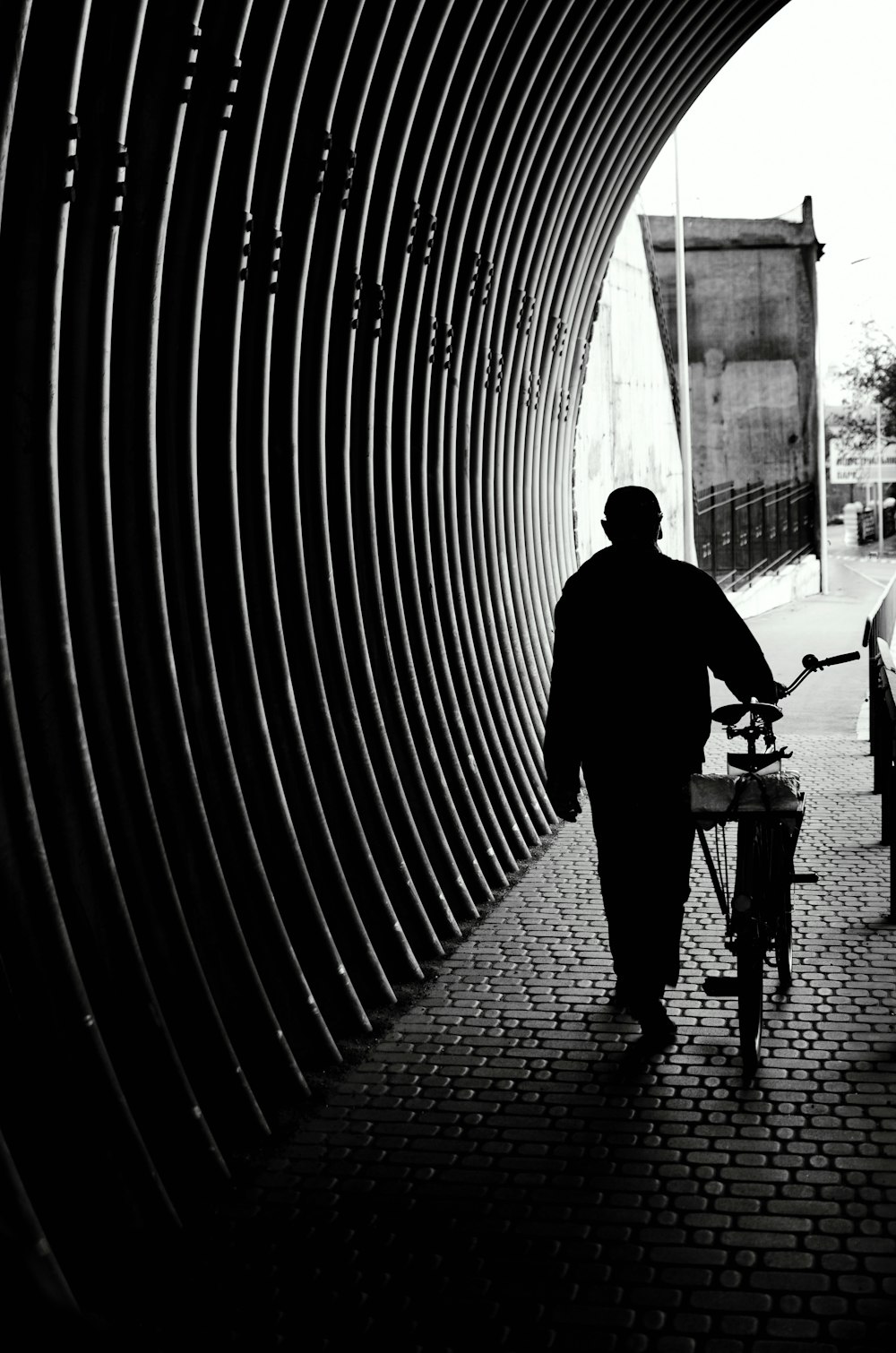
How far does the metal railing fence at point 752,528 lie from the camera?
33.5 meters

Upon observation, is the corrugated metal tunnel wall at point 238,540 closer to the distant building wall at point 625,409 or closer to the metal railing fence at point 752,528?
the distant building wall at point 625,409

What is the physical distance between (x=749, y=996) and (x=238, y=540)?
2.32 m

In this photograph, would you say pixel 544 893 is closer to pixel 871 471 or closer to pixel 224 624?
pixel 224 624

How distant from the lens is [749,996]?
528cm

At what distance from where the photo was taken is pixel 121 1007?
4512 millimetres

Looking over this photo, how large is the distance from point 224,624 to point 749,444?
3393 cm

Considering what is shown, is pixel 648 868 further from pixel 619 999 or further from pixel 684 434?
pixel 684 434

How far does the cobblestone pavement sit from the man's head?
1774mm

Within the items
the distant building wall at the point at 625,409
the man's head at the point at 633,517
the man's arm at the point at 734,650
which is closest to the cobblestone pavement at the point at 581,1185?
the man's arm at the point at 734,650

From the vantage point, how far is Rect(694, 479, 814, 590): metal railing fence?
33.5m

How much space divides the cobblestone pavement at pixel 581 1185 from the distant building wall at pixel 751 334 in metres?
32.0

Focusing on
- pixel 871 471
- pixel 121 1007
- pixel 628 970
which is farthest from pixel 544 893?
pixel 871 471

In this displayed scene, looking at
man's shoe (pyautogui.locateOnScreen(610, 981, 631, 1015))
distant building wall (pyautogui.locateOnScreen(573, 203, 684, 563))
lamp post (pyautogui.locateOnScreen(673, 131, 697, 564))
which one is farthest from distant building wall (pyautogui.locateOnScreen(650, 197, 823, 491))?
man's shoe (pyautogui.locateOnScreen(610, 981, 631, 1015))

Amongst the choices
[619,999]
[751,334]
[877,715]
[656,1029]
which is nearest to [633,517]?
[656,1029]
